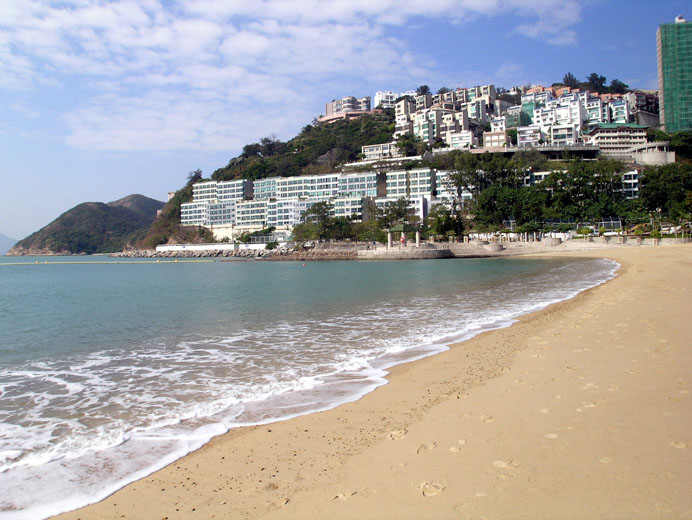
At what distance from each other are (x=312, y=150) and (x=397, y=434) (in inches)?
4958

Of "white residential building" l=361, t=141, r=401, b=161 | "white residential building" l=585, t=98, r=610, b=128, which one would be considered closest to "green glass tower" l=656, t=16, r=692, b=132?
"white residential building" l=585, t=98, r=610, b=128

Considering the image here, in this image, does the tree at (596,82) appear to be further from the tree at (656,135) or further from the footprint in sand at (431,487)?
the footprint in sand at (431,487)

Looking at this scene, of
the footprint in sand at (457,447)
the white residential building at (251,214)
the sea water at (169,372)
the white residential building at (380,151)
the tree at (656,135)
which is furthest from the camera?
the white residential building at (380,151)

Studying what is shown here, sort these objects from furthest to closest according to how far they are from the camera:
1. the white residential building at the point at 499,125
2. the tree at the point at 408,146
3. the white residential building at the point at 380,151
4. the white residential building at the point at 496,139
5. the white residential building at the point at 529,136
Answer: the white residential building at the point at 380,151, the tree at the point at 408,146, the white residential building at the point at 499,125, the white residential building at the point at 529,136, the white residential building at the point at 496,139

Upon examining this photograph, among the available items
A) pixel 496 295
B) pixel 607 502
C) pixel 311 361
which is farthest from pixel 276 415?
pixel 496 295

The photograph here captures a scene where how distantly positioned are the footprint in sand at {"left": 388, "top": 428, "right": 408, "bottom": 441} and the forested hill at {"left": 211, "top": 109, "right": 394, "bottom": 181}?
365 feet

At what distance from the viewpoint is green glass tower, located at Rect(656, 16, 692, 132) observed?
9450cm

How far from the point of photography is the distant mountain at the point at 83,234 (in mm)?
165250

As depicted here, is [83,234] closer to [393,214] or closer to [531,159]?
[393,214]

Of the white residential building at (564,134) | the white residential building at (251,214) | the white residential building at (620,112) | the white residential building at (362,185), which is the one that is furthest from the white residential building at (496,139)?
the white residential building at (251,214)

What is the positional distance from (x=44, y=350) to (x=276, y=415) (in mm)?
8050

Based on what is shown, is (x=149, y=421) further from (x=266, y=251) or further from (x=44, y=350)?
(x=266, y=251)

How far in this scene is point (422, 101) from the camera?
5285 inches

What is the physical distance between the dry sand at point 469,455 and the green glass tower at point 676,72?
114 metres
